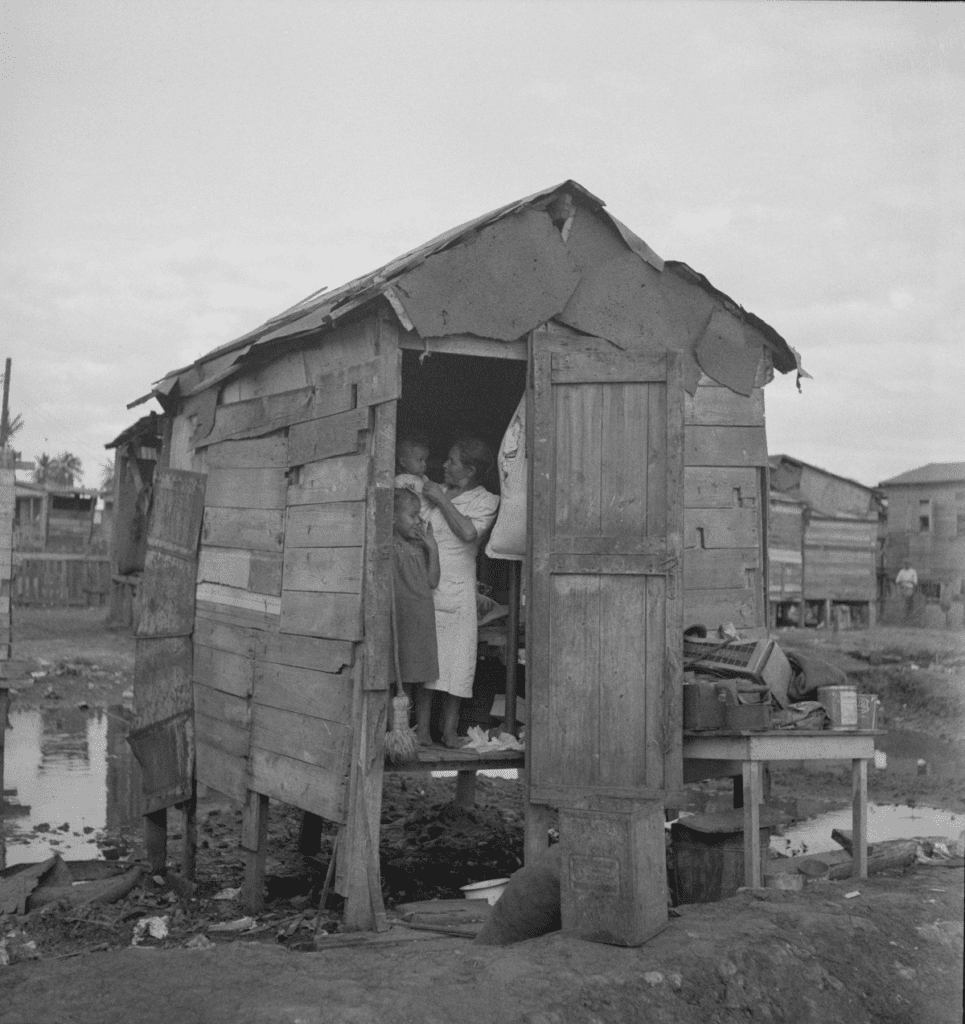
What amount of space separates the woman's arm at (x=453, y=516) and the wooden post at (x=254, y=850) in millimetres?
2257

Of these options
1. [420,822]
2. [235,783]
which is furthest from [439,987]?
[420,822]

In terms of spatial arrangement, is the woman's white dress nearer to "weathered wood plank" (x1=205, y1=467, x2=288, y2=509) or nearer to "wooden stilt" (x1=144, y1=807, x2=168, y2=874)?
"weathered wood plank" (x1=205, y1=467, x2=288, y2=509)

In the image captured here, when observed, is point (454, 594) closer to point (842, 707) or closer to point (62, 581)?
point (842, 707)

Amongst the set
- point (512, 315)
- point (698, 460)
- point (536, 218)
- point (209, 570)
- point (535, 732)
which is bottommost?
point (535, 732)

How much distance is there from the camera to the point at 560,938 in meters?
5.61

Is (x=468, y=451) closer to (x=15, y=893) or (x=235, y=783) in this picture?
(x=235, y=783)

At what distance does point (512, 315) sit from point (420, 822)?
5262mm

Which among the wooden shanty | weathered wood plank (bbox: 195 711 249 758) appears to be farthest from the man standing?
weathered wood plank (bbox: 195 711 249 758)

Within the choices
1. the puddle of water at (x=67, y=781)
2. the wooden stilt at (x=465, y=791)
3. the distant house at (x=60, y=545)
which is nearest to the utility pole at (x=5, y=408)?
the distant house at (x=60, y=545)

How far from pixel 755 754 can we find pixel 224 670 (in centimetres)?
385

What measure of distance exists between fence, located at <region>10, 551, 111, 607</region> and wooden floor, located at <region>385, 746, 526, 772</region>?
25.3 meters

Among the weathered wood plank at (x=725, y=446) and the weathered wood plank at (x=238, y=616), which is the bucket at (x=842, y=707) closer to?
the weathered wood plank at (x=725, y=446)

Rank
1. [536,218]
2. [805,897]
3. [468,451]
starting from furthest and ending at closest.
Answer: [468,451] → [536,218] → [805,897]

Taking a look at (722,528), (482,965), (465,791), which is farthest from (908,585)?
(482,965)
